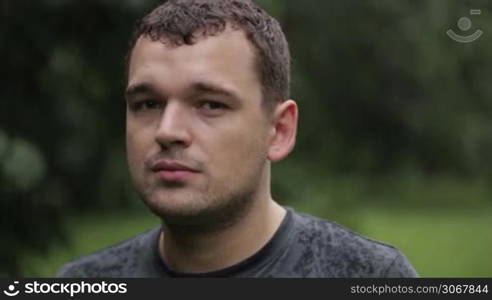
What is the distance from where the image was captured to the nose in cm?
225

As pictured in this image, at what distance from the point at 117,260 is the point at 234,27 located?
60 cm

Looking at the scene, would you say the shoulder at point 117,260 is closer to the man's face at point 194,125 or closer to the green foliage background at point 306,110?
the man's face at point 194,125

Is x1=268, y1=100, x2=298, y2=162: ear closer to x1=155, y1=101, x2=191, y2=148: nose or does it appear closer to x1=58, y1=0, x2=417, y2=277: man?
x1=58, y1=0, x2=417, y2=277: man

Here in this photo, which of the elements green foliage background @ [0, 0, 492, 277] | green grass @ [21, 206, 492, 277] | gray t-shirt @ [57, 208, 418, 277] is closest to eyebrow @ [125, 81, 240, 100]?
gray t-shirt @ [57, 208, 418, 277]

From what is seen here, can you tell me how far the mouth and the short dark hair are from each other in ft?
0.80

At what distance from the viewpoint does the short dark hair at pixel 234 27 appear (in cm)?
233

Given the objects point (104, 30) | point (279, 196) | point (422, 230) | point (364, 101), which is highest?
point (104, 30)

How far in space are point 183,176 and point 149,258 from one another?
29 centimetres

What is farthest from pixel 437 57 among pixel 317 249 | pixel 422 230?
pixel 422 230

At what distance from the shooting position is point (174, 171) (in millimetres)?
2268

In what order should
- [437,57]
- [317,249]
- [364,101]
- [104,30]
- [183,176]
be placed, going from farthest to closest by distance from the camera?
[364,101], [437,57], [104,30], [317,249], [183,176]

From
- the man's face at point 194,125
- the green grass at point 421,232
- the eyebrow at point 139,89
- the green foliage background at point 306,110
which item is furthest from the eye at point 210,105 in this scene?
the green grass at point 421,232

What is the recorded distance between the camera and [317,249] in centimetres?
241

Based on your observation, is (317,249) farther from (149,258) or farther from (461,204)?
(461,204)
